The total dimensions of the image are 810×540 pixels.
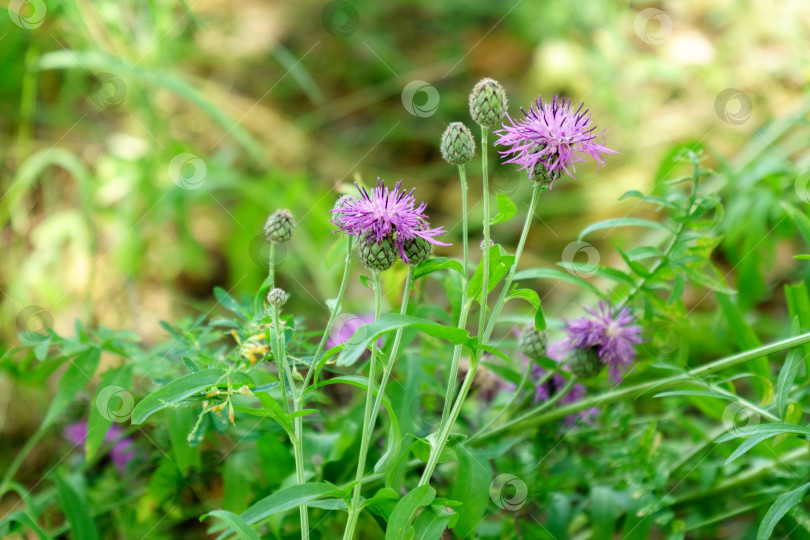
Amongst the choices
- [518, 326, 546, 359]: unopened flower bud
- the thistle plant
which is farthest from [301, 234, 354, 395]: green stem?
[518, 326, 546, 359]: unopened flower bud

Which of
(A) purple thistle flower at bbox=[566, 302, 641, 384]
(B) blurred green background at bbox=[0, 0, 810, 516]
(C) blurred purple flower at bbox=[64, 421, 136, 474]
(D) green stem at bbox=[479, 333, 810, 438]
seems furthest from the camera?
(B) blurred green background at bbox=[0, 0, 810, 516]

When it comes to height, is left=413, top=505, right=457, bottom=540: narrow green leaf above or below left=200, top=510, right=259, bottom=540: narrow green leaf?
below

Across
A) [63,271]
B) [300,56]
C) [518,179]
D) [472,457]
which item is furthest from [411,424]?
[300,56]

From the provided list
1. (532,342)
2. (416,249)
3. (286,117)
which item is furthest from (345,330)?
(286,117)

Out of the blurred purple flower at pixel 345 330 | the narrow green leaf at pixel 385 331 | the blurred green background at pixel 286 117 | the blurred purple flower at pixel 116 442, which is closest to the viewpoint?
the narrow green leaf at pixel 385 331

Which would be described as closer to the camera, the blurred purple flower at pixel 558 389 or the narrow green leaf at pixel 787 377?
the narrow green leaf at pixel 787 377

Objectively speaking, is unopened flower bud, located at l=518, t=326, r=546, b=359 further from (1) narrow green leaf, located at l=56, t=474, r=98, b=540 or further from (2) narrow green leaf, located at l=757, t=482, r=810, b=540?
(1) narrow green leaf, located at l=56, t=474, r=98, b=540

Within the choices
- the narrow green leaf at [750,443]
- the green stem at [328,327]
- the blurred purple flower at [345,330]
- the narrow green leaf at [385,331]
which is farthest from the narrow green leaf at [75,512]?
the narrow green leaf at [750,443]

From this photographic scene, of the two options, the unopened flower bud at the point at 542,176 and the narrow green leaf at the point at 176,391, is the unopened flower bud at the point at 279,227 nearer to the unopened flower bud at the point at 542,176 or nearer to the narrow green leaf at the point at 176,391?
the narrow green leaf at the point at 176,391

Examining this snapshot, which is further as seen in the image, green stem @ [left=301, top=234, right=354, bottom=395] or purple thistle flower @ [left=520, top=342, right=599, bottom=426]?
purple thistle flower @ [left=520, top=342, right=599, bottom=426]
